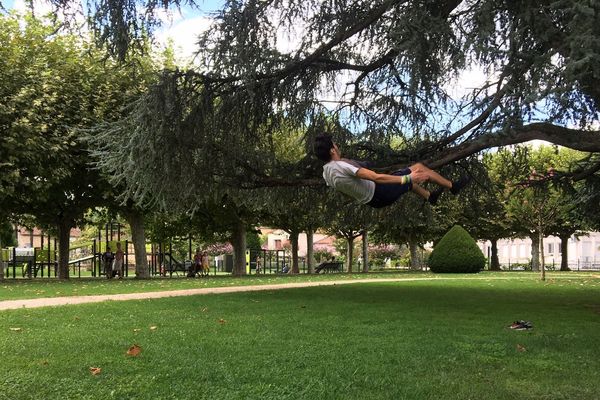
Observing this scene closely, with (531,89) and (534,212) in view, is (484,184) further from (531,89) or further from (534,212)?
(534,212)

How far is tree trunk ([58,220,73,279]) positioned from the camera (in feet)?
81.9

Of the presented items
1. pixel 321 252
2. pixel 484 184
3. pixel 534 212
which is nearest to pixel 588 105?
pixel 484 184

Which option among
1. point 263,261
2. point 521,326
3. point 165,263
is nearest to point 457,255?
point 165,263

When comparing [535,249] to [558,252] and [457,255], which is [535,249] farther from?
[558,252]

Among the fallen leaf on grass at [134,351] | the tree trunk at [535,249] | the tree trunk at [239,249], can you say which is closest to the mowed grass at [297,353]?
the fallen leaf on grass at [134,351]

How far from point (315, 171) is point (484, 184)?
3.79 m

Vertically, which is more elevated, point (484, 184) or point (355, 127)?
point (355, 127)

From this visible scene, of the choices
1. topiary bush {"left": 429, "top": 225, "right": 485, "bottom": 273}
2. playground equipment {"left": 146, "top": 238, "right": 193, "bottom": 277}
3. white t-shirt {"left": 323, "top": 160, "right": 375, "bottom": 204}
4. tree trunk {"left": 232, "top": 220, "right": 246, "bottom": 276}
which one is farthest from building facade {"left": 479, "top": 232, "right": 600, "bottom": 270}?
white t-shirt {"left": 323, "top": 160, "right": 375, "bottom": 204}

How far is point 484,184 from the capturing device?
12.5 metres

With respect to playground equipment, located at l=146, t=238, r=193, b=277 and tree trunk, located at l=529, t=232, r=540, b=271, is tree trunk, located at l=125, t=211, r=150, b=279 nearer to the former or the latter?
playground equipment, located at l=146, t=238, r=193, b=277

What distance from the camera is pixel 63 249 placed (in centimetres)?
2545

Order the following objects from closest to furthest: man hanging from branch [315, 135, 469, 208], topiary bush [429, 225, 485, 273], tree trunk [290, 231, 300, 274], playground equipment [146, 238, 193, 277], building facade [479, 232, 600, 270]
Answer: man hanging from branch [315, 135, 469, 208] < topiary bush [429, 225, 485, 273] < playground equipment [146, 238, 193, 277] < tree trunk [290, 231, 300, 274] < building facade [479, 232, 600, 270]

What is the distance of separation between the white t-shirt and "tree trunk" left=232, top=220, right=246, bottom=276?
24203mm

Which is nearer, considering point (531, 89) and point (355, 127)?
point (531, 89)
